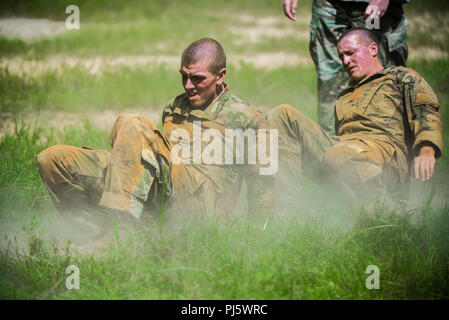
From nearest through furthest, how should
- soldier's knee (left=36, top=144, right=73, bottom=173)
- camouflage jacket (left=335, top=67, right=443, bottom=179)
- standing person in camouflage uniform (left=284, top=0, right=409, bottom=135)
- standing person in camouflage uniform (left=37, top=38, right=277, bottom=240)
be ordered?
standing person in camouflage uniform (left=37, top=38, right=277, bottom=240) → soldier's knee (left=36, top=144, right=73, bottom=173) → camouflage jacket (left=335, top=67, right=443, bottom=179) → standing person in camouflage uniform (left=284, top=0, right=409, bottom=135)

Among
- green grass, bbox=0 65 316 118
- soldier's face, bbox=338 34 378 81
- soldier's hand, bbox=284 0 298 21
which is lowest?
soldier's face, bbox=338 34 378 81

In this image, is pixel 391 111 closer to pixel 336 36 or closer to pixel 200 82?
pixel 336 36

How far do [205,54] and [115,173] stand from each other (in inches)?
37.2

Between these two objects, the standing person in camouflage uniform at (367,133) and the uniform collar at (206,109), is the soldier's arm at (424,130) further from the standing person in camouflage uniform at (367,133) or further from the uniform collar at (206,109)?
the uniform collar at (206,109)

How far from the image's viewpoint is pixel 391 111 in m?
3.63

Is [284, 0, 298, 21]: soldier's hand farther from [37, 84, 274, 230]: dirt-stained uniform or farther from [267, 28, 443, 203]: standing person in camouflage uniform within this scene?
[37, 84, 274, 230]: dirt-stained uniform

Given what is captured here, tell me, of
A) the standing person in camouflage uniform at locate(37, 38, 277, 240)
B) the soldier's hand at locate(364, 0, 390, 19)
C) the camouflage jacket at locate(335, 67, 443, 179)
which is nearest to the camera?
the standing person in camouflage uniform at locate(37, 38, 277, 240)

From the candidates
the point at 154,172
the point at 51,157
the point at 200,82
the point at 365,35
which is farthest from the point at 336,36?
the point at 51,157

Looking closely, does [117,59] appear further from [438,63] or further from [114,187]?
[114,187]

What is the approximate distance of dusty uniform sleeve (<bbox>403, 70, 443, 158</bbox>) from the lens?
334 centimetres

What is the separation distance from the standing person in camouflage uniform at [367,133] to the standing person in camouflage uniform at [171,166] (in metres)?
0.41

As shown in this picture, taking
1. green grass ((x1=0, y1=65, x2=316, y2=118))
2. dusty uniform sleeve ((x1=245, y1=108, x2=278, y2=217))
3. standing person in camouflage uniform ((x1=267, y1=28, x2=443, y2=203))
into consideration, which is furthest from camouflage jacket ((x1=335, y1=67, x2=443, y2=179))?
green grass ((x1=0, y1=65, x2=316, y2=118))

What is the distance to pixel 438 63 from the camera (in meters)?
7.41

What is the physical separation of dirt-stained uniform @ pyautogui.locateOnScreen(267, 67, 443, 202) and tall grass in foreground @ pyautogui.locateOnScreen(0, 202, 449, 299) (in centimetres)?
28
